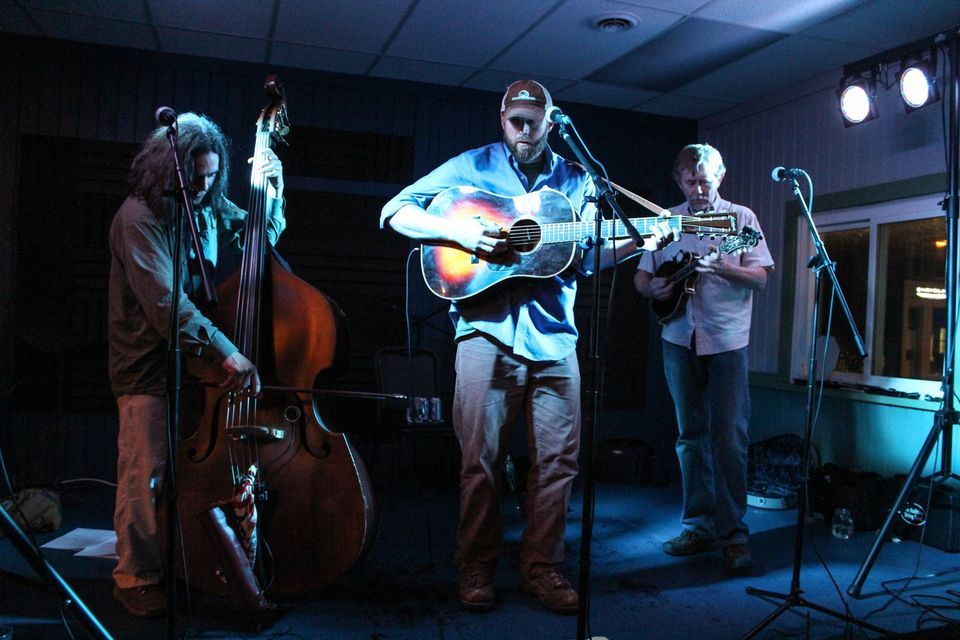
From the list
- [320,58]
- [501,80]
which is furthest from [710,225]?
[320,58]

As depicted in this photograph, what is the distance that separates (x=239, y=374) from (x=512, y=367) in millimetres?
961

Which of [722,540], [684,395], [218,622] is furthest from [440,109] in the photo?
[218,622]

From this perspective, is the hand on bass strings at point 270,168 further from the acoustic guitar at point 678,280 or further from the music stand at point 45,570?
the acoustic guitar at point 678,280

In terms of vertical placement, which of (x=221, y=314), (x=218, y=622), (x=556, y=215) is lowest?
(x=218, y=622)

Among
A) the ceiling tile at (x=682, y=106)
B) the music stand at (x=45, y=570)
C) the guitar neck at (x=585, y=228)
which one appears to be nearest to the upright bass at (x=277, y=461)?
the music stand at (x=45, y=570)

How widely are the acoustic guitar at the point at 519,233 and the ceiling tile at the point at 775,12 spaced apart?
6.52 feet

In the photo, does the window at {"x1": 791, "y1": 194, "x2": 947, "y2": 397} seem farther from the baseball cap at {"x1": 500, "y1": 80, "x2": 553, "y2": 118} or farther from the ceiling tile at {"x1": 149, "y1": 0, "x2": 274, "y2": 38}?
the ceiling tile at {"x1": 149, "y1": 0, "x2": 274, "y2": 38}

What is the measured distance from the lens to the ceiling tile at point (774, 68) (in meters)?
4.48

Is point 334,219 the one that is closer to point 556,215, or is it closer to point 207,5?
point 207,5

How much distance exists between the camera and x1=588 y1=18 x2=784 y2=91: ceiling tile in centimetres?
432

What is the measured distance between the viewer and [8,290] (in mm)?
4684

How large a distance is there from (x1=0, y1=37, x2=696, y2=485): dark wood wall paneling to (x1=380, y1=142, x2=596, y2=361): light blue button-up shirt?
2.06m

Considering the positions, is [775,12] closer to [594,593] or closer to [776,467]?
[776,467]

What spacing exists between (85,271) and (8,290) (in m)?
0.48
